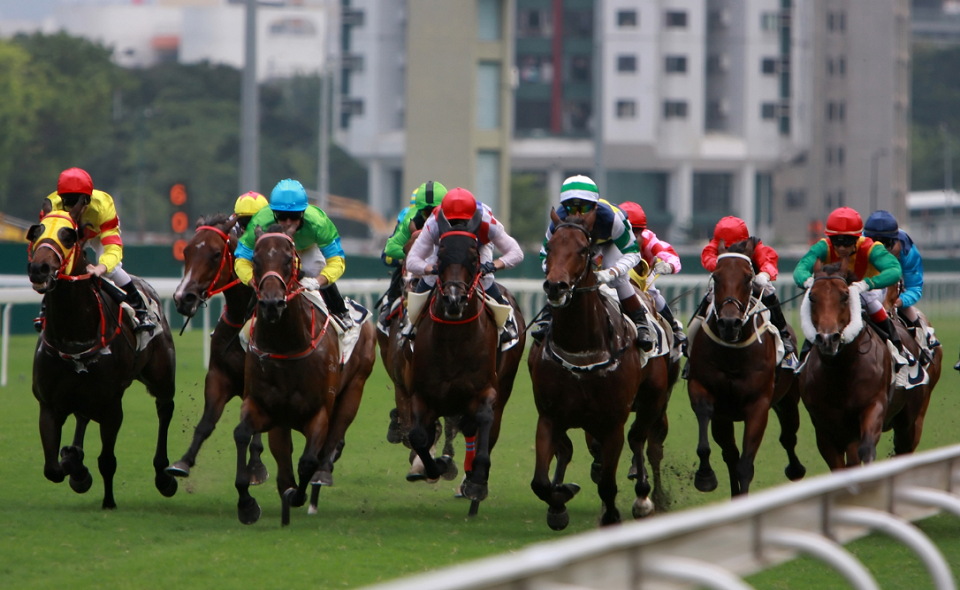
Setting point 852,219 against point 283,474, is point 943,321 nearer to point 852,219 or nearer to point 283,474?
point 852,219

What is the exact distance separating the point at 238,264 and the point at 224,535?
1.40 meters

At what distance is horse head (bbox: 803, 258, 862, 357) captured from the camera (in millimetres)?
6797

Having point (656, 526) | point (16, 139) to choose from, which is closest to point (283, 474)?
point (656, 526)

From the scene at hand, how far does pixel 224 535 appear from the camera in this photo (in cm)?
642

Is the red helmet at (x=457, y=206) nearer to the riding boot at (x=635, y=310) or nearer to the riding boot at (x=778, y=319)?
the riding boot at (x=635, y=310)

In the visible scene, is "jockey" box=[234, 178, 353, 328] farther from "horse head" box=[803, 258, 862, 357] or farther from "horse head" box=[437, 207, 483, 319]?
"horse head" box=[803, 258, 862, 357]

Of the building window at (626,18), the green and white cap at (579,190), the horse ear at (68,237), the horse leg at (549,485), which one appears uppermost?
the building window at (626,18)

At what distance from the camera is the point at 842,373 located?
7090 millimetres

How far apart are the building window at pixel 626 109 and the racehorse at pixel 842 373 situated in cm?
5731

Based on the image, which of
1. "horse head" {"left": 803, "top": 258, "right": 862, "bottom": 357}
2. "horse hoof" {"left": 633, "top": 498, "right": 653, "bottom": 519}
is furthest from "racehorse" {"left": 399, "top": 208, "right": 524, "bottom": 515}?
"horse head" {"left": 803, "top": 258, "right": 862, "bottom": 357}

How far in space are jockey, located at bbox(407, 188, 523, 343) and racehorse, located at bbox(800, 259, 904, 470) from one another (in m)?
1.66

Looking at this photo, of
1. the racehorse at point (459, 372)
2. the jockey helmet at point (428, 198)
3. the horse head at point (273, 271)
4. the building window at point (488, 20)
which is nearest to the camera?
the horse head at point (273, 271)

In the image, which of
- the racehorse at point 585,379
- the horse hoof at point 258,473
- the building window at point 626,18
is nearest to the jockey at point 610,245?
the racehorse at point 585,379

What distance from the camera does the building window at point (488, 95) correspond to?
3097cm
